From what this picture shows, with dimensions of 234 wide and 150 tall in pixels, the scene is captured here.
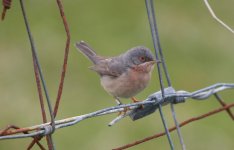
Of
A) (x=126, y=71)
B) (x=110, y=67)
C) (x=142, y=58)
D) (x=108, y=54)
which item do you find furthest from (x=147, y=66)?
(x=108, y=54)

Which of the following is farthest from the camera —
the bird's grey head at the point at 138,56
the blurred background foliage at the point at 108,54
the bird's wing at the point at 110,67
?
the blurred background foliage at the point at 108,54

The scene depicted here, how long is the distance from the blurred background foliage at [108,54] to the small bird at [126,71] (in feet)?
3.73

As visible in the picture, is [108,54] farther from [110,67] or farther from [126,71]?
[126,71]

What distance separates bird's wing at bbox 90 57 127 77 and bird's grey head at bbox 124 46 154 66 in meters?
0.11

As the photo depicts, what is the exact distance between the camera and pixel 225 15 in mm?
8898

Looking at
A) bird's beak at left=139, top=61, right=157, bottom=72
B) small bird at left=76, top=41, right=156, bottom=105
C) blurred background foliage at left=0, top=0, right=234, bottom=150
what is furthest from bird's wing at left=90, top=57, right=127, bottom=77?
blurred background foliage at left=0, top=0, right=234, bottom=150

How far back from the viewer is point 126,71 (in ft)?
17.0

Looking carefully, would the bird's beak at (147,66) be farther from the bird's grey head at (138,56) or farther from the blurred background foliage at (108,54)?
the blurred background foliage at (108,54)

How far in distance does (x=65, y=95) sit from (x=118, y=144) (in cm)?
108

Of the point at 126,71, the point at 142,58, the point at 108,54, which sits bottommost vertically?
the point at 108,54

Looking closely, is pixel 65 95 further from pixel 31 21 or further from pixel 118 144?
pixel 31 21

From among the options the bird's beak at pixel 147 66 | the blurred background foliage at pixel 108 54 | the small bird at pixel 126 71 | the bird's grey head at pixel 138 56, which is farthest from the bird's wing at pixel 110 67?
the blurred background foliage at pixel 108 54

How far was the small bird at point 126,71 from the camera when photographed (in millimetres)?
4930

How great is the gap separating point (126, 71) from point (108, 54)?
2484 mm
